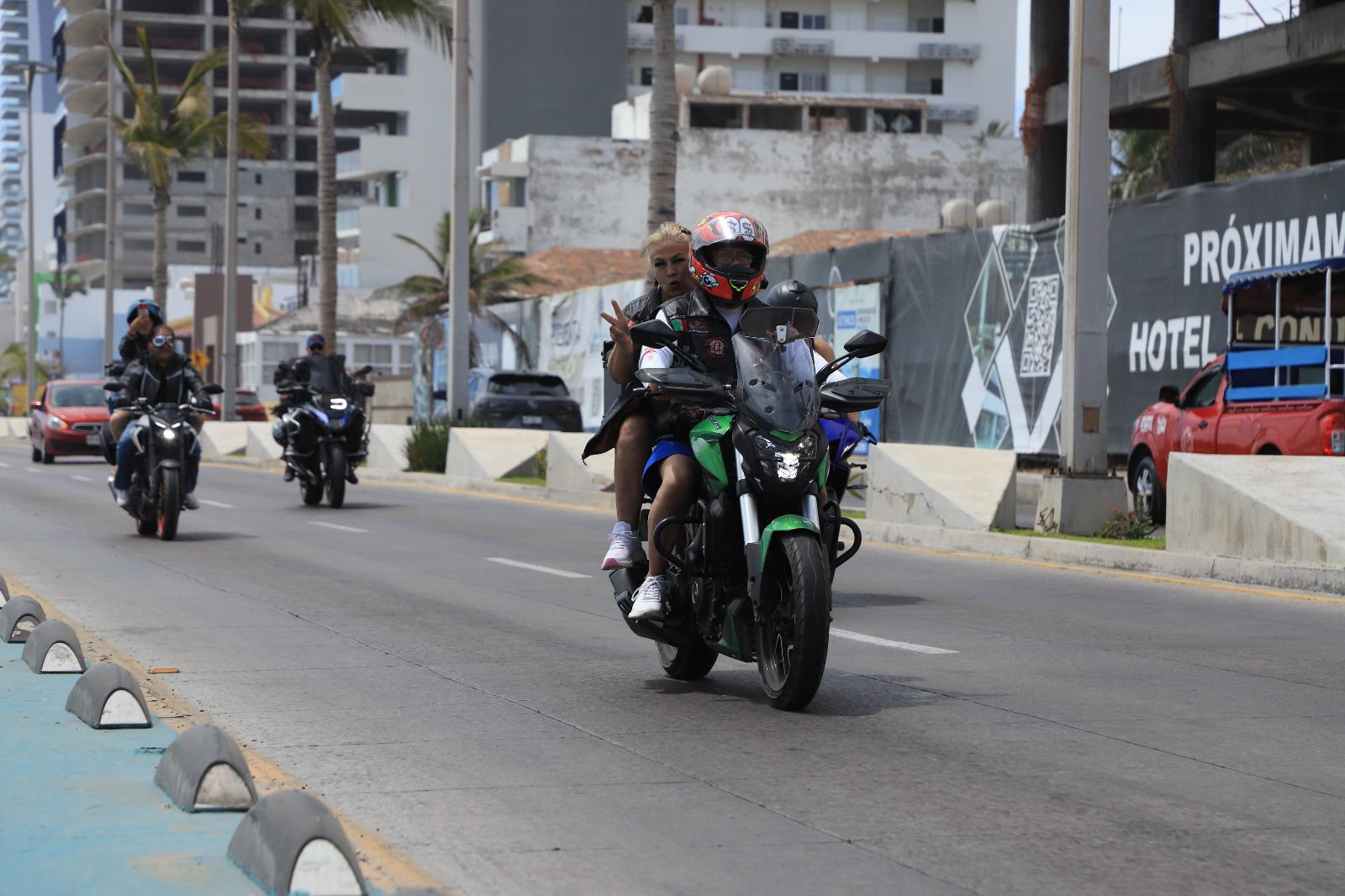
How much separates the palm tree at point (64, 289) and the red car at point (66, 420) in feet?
269

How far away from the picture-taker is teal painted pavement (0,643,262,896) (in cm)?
445

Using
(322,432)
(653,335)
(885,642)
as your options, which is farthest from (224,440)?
(653,335)

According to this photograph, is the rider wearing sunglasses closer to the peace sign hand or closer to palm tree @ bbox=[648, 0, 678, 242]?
the peace sign hand

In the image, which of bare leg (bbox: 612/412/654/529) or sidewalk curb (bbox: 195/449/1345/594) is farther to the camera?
sidewalk curb (bbox: 195/449/1345/594)

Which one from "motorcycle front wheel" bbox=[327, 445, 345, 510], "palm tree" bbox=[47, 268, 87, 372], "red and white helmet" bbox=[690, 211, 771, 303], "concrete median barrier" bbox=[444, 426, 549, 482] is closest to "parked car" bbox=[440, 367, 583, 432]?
"concrete median barrier" bbox=[444, 426, 549, 482]

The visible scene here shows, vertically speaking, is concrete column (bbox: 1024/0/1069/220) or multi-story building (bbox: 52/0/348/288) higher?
multi-story building (bbox: 52/0/348/288)

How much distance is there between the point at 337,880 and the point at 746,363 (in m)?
3.25

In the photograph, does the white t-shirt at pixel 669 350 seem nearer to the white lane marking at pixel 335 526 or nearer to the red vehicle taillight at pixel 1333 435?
the red vehicle taillight at pixel 1333 435

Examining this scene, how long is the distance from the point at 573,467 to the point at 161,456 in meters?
8.94

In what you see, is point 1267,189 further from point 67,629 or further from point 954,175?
point 954,175

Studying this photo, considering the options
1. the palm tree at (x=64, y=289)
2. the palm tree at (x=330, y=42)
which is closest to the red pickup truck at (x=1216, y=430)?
the palm tree at (x=330, y=42)

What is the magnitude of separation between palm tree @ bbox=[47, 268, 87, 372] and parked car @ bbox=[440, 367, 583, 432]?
87.0 metres

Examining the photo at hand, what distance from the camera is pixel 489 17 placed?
304 ft

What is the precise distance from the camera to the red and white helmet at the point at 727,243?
7340mm
